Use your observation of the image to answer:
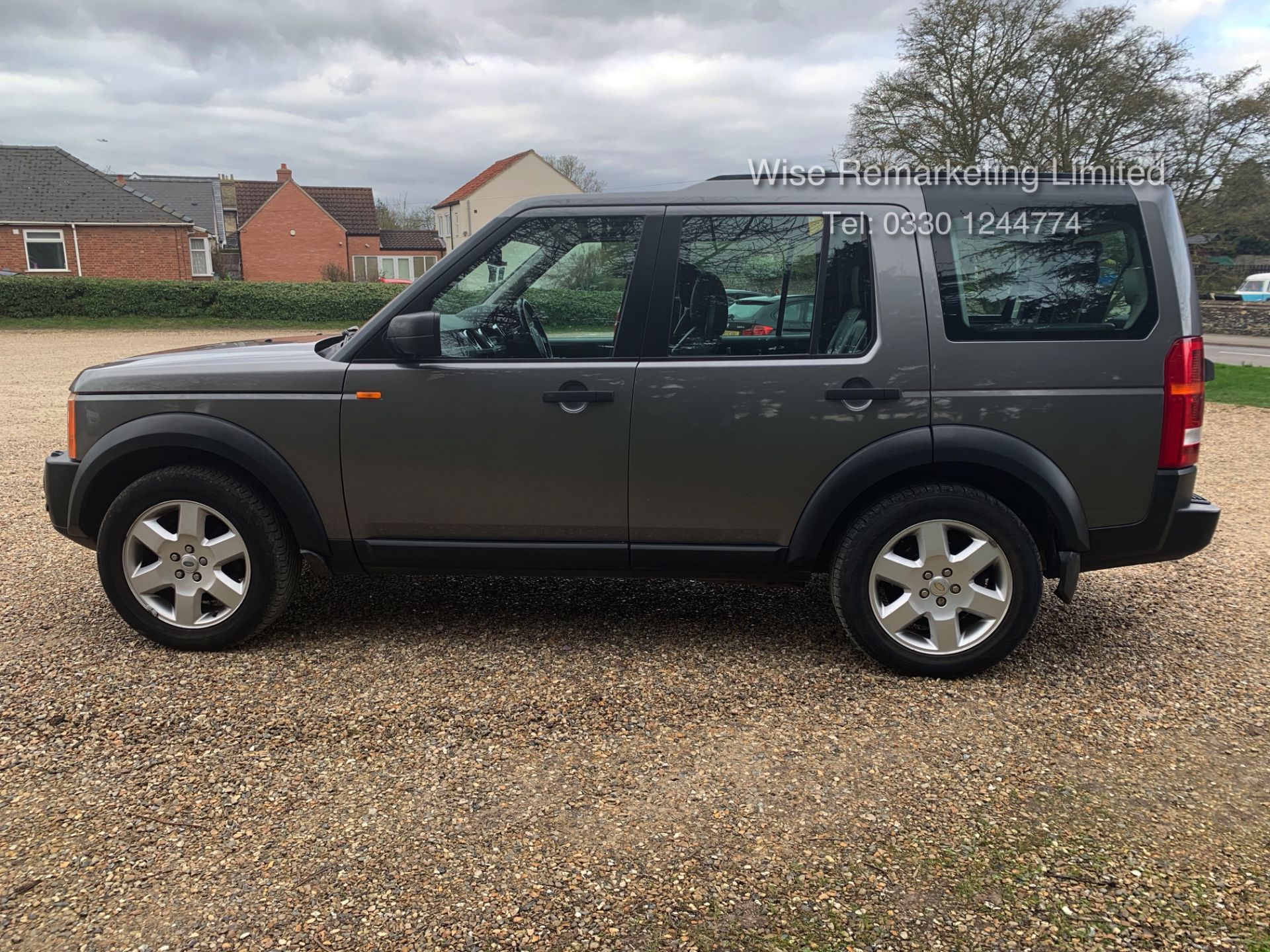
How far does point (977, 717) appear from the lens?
3.36m

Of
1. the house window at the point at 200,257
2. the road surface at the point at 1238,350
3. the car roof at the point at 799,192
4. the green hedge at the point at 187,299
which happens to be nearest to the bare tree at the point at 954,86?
the road surface at the point at 1238,350

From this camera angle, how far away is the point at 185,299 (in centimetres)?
Result: 2727

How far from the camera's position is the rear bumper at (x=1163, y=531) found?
11.4 feet

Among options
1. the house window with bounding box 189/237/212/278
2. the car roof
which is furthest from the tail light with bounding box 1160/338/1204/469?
the house window with bounding box 189/237/212/278

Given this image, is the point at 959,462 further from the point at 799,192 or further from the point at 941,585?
the point at 799,192

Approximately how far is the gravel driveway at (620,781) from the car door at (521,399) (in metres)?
0.65

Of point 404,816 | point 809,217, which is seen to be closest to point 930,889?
point 404,816

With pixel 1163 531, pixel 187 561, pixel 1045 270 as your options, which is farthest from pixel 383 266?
pixel 1163 531

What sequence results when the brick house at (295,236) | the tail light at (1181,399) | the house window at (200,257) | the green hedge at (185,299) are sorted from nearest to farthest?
the tail light at (1181,399) < the green hedge at (185,299) < the house window at (200,257) < the brick house at (295,236)

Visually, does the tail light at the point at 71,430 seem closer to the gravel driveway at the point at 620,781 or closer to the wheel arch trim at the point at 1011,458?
the gravel driveway at the point at 620,781

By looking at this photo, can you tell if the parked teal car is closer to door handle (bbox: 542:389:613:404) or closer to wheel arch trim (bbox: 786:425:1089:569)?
wheel arch trim (bbox: 786:425:1089:569)

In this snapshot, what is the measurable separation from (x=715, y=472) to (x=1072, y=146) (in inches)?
1003

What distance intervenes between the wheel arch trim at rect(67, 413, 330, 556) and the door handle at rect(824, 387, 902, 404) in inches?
84.1

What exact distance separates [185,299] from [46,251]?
39.1 feet
